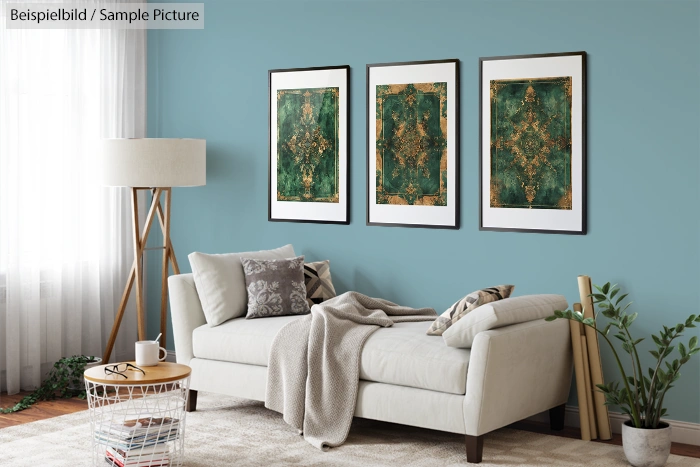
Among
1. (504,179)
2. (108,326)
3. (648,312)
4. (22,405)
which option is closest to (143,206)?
(108,326)

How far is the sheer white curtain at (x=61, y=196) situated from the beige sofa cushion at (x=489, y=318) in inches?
95.3

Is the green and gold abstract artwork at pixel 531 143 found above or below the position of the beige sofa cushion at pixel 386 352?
above

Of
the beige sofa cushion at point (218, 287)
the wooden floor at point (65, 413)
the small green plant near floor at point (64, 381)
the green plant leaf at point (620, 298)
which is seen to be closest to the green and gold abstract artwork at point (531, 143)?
the green plant leaf at point (620, 298)

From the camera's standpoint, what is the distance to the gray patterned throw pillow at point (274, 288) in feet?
16.0

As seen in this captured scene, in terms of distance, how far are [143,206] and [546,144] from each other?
2.90 metres

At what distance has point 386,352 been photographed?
4168 millimetres

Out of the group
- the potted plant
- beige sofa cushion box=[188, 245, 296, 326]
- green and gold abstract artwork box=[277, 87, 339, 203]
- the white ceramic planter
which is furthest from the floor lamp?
the white ceramic planter

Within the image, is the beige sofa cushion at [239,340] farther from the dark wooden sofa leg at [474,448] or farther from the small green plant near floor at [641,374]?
the small green plant near floor at [641,374]

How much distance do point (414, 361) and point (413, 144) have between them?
1488 mm

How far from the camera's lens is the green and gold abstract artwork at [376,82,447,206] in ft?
16.4

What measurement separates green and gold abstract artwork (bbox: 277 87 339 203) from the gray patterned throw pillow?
2.15 feet

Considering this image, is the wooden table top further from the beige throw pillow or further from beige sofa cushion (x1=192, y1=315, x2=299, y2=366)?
the beige throw pillow

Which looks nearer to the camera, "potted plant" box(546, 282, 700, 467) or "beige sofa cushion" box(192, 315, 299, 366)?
"potted plant" box(546, 282, 700, 467)

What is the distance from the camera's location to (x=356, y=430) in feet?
14.7
